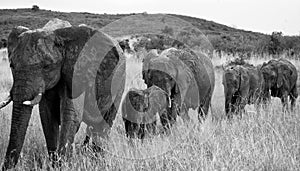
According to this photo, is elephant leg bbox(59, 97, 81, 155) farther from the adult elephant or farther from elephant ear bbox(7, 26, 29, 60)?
the adult elephant

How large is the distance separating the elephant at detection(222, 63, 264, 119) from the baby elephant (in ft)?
6.14

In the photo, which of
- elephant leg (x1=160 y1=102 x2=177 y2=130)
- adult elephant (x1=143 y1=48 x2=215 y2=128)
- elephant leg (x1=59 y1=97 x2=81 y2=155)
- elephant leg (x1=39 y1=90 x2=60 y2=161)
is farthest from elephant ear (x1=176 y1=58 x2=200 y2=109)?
elephant leg (x1=59 y1=97 x2=81 y2=155)

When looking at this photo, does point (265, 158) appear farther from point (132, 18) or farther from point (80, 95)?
point (132, 18)

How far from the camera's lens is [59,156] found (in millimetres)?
4738

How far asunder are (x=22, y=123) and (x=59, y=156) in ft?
2.07

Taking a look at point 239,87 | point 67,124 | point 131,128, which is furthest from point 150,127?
point 239,87

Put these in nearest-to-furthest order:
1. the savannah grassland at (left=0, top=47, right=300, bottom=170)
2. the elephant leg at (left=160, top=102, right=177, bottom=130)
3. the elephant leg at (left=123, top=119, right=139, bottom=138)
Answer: the savannah grassland at (left=0, top=47, right=300, bottom=170) → the elephant leg at (left=123, top=119, right=139, bottom=138) → the elephant leg at (left=160, top=102, right=177, bottom=130)

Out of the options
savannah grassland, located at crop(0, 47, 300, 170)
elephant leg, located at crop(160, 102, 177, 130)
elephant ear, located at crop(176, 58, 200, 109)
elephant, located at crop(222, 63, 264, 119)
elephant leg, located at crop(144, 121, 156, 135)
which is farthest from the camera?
elephant, located at crop(222, 63, 264, 119)

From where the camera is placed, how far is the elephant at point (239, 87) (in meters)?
8.41

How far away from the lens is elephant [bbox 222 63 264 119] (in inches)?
331

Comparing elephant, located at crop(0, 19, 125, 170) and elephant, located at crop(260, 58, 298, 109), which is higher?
elephant, located at crop(0, 19, 125, 170)

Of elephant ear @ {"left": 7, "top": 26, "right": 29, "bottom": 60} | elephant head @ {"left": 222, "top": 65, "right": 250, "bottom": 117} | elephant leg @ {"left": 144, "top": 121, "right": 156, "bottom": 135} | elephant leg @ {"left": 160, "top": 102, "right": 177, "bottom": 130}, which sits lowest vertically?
elephant leg @ {"left": 144, "top": 121, "right": 156, "bottom": 135}

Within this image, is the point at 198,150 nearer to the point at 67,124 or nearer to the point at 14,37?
the point at 67,124

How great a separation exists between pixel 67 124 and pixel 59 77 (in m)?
0.55
